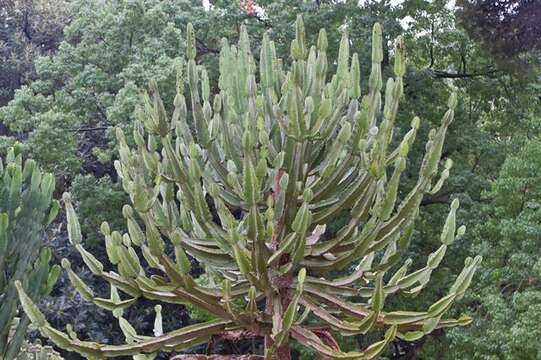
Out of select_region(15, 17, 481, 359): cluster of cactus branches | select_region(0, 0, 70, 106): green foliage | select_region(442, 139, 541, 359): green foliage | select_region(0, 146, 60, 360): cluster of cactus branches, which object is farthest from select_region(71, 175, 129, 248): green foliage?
select_region(15, 17, 481, 359): cluster of cactus branches

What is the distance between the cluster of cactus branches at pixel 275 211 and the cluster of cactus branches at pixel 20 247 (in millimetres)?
1808

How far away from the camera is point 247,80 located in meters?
3.53

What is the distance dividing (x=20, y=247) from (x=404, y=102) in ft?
28.2

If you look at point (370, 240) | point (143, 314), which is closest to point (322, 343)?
point (370, 240)

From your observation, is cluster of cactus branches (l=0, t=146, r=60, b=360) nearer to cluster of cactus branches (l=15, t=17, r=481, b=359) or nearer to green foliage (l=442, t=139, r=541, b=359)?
cluster of cactus branches (l=15, t=17, r=481, b=359)

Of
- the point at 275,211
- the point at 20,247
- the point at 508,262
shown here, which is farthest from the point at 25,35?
the point at 275,211

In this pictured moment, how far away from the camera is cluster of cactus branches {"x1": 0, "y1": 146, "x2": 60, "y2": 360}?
510cm

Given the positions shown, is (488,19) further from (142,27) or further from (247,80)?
(247,80)

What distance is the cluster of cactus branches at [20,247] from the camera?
5098 millimetres

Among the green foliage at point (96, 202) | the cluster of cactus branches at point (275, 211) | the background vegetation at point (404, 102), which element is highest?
the cluster of cactus branches at point (275, 211)

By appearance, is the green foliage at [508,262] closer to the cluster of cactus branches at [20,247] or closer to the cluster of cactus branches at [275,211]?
the cluster of cactus branches at [20,247]

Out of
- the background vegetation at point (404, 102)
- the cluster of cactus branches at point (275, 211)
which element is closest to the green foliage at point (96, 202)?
the background vegetation at point (404, 102)

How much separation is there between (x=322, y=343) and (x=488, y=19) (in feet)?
29.2

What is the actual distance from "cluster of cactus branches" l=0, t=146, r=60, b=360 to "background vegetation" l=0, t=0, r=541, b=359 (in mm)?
5314
